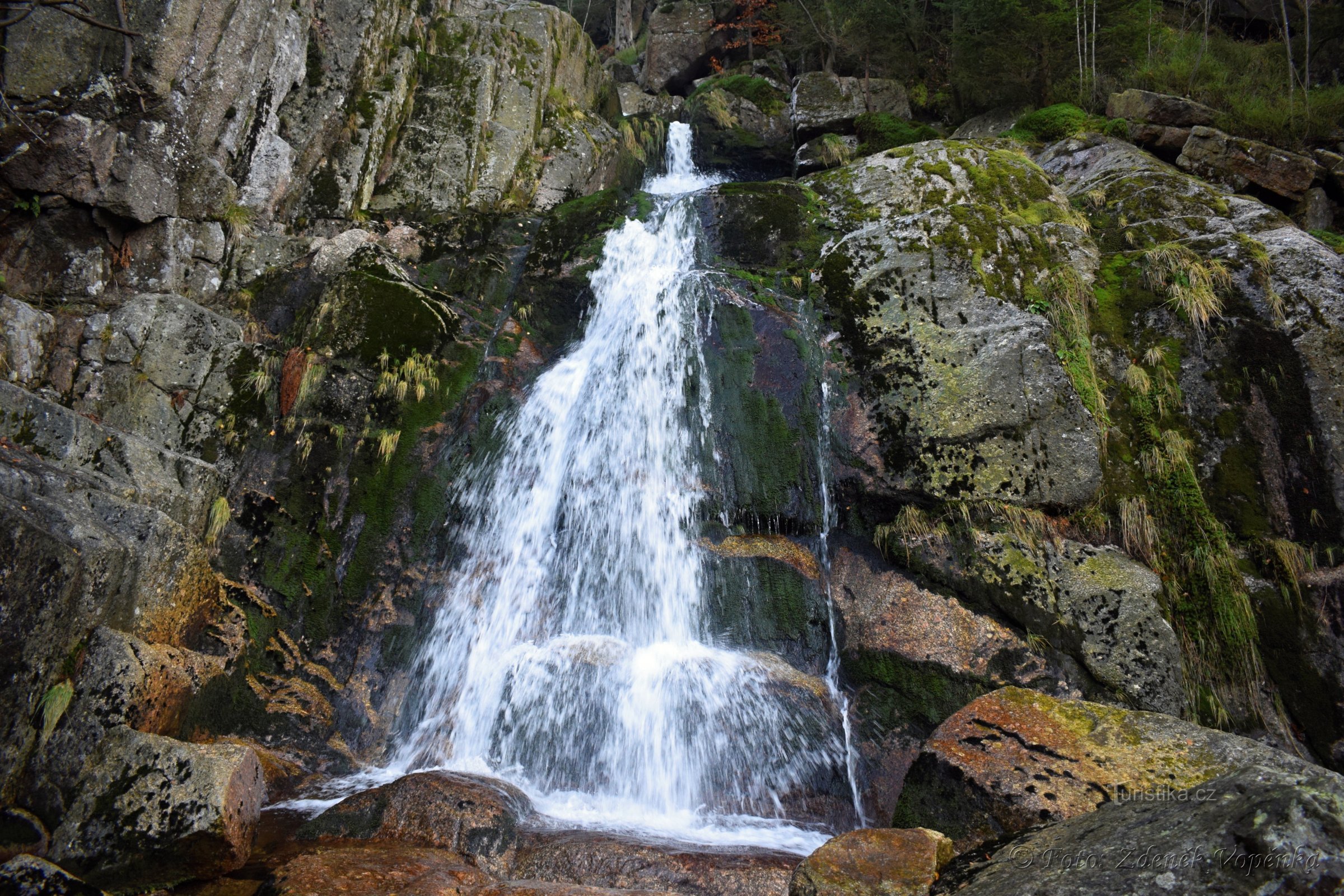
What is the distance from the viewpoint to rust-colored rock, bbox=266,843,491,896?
3.66 meters

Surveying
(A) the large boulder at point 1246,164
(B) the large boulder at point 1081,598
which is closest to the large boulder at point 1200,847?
(B) the large boulder at point 1081,598

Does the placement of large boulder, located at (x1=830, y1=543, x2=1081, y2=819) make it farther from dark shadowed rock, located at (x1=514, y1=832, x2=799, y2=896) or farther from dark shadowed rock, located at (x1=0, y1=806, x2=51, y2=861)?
dark shadowed rock, located at (x1=0, y1=806, x2=51, y2=861)

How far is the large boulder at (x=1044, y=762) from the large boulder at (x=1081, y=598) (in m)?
1.63

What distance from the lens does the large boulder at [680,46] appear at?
2089cm

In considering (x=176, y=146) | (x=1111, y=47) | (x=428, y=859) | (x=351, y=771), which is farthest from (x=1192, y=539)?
(x=176, y=146)

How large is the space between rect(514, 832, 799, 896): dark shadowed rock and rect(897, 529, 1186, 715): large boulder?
2.84 m

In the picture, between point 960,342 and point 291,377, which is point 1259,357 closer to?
point 960,342

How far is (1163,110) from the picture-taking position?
1037 cm

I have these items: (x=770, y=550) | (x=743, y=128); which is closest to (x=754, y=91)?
(x=743, y=128)

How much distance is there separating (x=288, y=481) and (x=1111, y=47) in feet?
49.0

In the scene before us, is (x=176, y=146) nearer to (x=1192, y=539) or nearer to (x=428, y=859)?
(x=428, y=859)

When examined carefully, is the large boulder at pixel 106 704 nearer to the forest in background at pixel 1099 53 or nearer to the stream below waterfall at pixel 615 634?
the stream below waterfall at pixel 615 634

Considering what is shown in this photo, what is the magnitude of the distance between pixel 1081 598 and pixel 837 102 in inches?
509

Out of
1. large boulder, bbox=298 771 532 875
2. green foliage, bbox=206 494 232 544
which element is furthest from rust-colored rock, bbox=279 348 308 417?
large boulder, bbox=298 771 532 875
